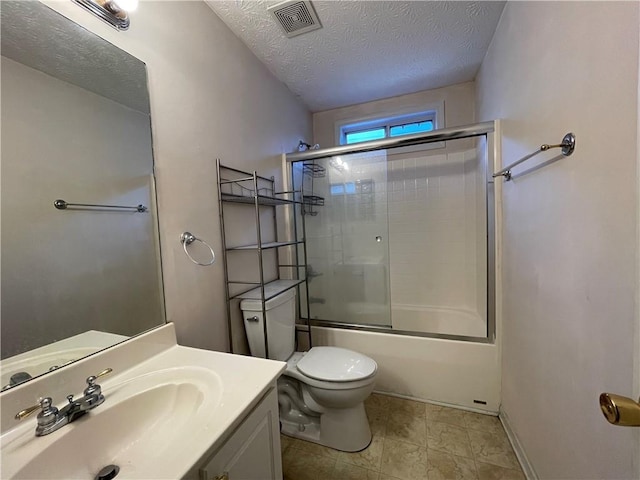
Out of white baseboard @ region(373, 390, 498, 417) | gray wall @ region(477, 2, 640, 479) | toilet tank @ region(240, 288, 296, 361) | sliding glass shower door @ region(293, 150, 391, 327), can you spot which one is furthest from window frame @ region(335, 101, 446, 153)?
white baseboard @ region(373, 390, 498, 417)

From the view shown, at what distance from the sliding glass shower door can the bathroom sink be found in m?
1.43

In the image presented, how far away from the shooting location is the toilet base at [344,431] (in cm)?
140

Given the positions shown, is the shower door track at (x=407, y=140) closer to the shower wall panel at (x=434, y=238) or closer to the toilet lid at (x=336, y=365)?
the shower wall panel at (x=434, y=238)

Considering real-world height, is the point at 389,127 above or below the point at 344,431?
above

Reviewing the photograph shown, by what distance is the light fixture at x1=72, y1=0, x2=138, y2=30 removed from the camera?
2.73 ft

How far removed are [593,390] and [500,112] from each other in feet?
4.88

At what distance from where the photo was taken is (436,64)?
1924 mm

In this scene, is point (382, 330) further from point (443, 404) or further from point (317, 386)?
point (317, 386)

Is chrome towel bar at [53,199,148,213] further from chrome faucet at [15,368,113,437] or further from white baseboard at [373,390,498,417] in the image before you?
white baseboard at [373,390,498,417]

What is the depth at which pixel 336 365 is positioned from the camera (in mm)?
1454

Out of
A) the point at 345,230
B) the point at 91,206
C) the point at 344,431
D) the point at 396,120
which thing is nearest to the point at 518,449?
the point at 344,431

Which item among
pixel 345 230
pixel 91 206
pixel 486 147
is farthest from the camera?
pixel 345 230

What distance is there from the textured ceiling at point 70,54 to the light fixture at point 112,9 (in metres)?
0.07

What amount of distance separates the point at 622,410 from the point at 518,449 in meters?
1.36
